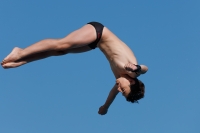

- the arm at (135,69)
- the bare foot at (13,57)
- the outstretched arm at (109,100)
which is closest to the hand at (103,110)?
the outstretched arm at (109,100)

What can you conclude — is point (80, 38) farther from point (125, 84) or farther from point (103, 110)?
point (103, 110)

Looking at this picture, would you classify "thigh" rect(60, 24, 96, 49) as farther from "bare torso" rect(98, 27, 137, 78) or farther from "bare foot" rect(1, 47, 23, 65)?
"bare foot" rect(1, 47, 23, 65)

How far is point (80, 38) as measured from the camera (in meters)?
9.39

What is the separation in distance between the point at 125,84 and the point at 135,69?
0.69 metres

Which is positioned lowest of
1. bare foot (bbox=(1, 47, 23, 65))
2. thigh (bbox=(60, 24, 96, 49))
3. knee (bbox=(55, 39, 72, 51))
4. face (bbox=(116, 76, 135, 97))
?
face (bbox=(116, 76, 135, 97))

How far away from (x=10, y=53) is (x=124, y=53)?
2.79 meters

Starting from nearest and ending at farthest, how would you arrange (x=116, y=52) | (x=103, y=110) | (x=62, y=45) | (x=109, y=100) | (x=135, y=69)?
(x=135, y=69), (x=62, y=45), (x=116, y=52), (x=109, y=100), (x=103, y=110)

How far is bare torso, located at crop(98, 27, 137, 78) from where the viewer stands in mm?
9859

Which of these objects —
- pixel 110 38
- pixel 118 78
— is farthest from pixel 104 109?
pixel 110 38

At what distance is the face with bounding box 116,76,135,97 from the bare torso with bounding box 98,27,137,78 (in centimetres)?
17

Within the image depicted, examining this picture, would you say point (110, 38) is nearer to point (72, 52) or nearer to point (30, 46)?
point (72, 52)

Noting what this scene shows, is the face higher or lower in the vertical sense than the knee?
lower

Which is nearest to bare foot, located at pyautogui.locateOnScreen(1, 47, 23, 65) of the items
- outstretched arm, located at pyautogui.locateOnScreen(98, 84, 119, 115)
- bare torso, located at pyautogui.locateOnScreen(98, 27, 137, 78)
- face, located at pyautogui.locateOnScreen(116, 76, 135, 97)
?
bare torso, located at pyautogui.locateOnScreen(98, 27, 137, 78)

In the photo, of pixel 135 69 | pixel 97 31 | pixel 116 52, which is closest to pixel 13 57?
pixel 97 31
